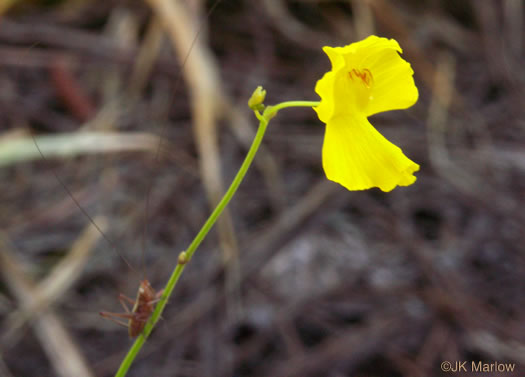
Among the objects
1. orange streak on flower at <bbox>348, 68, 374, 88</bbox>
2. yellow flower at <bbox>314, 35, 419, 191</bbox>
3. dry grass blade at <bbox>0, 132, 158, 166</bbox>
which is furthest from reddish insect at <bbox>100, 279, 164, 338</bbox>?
dry grass blade at <bbox>0, 132, 158, 166</bbox>

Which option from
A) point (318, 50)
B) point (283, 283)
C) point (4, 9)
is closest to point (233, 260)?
point (283, 283)

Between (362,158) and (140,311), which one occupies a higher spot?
(362,158)

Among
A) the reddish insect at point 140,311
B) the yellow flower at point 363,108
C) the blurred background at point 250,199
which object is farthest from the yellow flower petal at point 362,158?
the blurred background at point 250,199

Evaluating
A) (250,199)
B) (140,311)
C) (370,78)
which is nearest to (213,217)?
(140,311)

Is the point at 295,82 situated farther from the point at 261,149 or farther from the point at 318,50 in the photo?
the point at 261,149

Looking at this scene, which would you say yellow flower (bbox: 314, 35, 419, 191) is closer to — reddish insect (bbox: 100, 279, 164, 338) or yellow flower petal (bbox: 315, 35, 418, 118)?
yellow flower petal (bbox: 315, 35, 418, 118)

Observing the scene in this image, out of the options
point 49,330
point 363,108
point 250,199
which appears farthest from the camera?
point 250,199

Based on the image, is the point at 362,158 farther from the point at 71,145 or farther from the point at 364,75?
the point at 71,145
